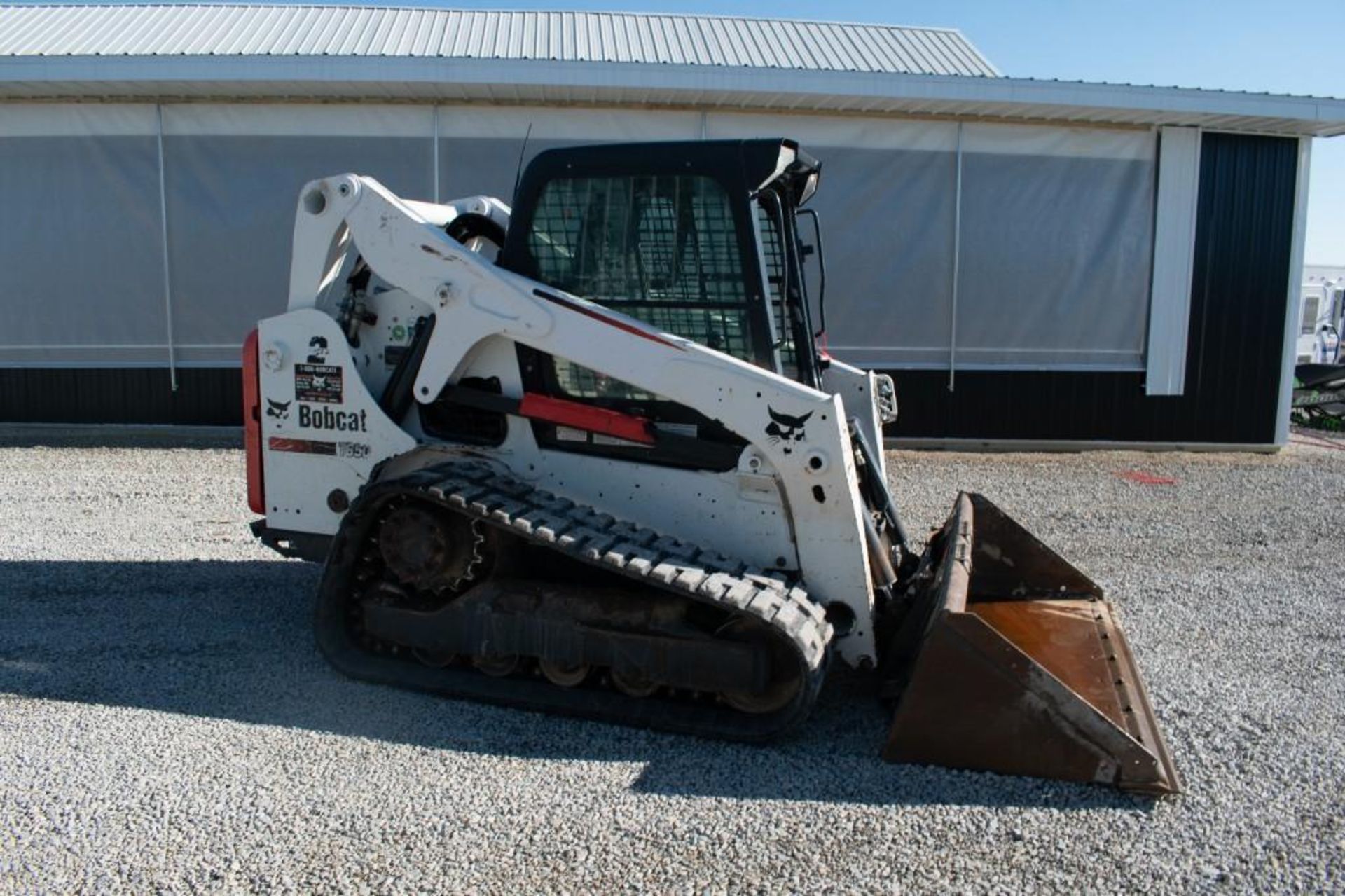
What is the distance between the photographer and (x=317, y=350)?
4906 mm

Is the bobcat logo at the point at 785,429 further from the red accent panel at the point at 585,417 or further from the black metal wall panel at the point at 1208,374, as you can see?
the black metal wall panel at the point at 1208,374

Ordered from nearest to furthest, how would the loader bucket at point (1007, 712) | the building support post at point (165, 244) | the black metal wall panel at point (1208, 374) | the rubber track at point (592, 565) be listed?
the loader bucket at point (1007, 712), the rubber track at point (592, 565), the building support post at point (165, 244), the black metal wall panel at point (1208, 374)


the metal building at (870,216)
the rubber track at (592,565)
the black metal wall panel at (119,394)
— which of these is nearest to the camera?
the rubber track at (592,565)

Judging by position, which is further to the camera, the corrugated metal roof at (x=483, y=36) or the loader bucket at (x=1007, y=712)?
the corrugated metal roof at (x=483, y=36)

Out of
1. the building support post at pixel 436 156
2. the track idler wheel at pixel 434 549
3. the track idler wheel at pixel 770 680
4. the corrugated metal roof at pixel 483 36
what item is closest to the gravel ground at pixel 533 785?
the track idler wheel at pixel 770 680

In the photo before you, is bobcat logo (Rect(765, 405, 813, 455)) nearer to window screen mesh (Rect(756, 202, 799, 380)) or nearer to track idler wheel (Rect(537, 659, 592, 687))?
window screen mesh (Rect(756, 202, 799, 380))

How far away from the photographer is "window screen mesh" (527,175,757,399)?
454 cm

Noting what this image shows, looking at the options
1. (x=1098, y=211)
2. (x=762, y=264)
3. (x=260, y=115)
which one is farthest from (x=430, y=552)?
(x=1098, y=211)

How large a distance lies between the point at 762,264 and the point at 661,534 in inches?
48.4

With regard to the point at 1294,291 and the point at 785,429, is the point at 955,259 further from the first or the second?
the point at 785,429

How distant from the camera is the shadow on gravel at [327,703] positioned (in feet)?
12.0

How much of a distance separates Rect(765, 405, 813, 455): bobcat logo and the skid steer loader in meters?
0.01

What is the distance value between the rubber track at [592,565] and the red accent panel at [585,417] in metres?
0.32

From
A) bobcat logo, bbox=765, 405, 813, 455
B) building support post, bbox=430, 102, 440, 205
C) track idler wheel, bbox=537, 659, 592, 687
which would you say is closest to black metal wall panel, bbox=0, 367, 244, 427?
building support post, bbox=430, 102, 440, 205
